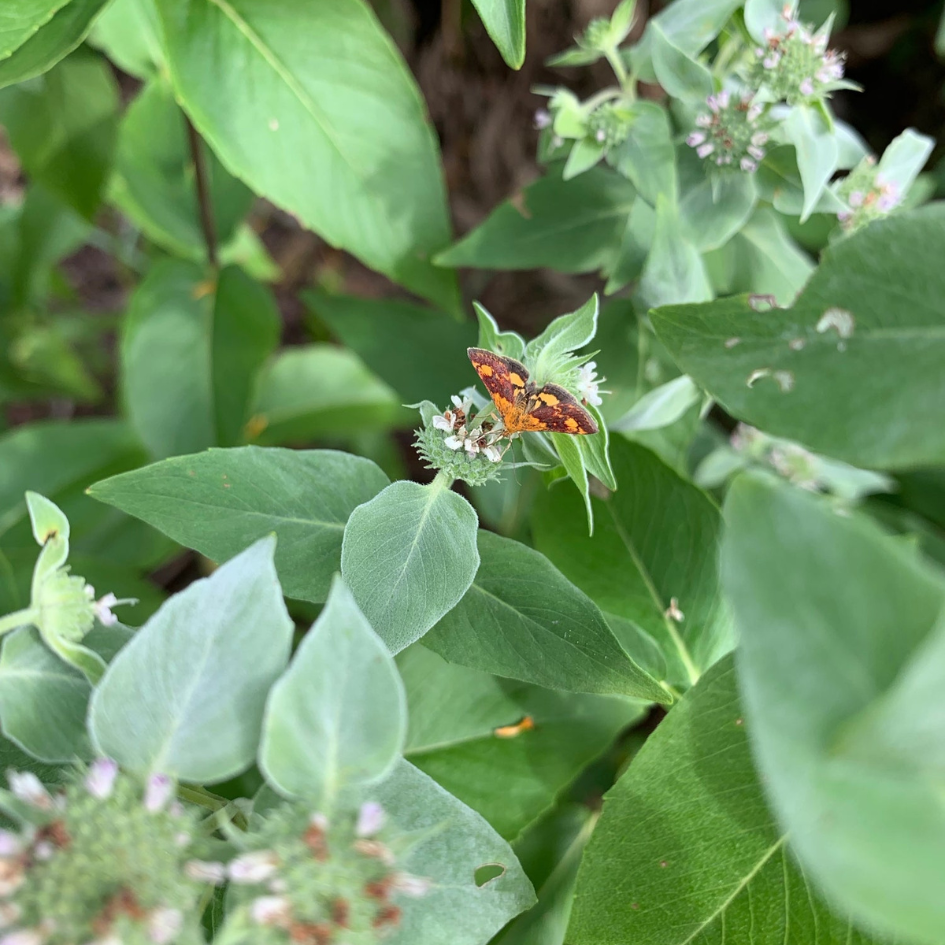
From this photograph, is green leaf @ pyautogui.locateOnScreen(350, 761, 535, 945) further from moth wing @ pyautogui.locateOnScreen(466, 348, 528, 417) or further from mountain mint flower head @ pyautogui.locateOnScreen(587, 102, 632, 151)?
mountain mint flower head @ pyautogui.locateOnScreen(587, 102, 632, 151)

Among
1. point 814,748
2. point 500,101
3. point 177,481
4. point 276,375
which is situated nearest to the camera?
point 814,748

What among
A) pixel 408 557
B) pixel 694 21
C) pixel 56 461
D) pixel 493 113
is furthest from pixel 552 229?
pixel 493 113

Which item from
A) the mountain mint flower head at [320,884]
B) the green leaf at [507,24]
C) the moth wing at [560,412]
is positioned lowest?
the mountain mint flower head at [320,884]

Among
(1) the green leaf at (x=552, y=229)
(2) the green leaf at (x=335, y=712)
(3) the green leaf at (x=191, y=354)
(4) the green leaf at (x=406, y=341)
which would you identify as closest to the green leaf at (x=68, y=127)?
(3) the green leaf at (x=191, y=354)

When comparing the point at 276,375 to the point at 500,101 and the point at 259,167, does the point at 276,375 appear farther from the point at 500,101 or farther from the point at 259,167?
the point at 500,101

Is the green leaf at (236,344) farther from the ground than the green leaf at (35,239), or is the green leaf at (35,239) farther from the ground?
the green leaf at (35,239)

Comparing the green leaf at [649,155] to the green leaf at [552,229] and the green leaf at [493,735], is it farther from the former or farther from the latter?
the green leaf at [493,735]

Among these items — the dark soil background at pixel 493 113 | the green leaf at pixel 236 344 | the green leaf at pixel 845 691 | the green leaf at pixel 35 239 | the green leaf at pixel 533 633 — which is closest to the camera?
the green leaf at pixel 845 691

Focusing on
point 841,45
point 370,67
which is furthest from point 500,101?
point 370,67
